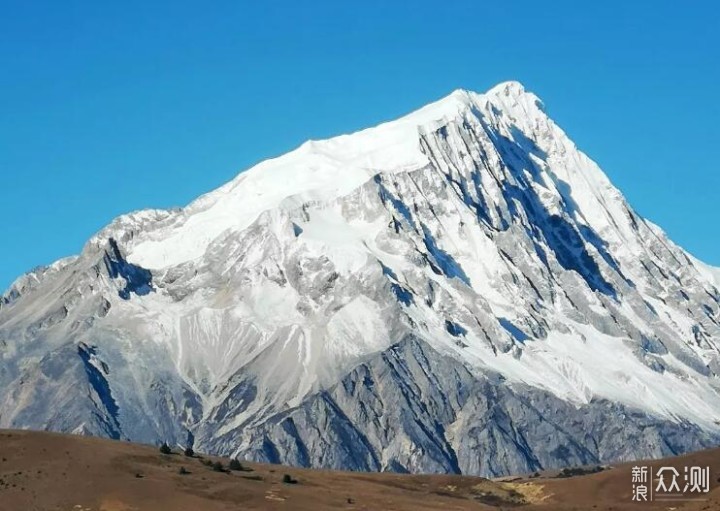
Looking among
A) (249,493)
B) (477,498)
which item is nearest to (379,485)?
(477,498)

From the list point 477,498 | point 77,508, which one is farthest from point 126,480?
point 477,498

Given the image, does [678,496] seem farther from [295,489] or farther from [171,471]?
[171,471]

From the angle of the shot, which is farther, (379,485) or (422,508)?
(379,485)

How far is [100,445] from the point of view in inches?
6934

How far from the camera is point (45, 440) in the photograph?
17175cm

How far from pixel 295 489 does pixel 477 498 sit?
24973 mm

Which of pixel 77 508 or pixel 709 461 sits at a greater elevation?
pixel 709 461

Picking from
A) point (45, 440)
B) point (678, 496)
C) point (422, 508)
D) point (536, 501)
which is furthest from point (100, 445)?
point (678, 496)

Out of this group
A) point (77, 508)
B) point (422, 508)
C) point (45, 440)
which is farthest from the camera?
point (45, 440)

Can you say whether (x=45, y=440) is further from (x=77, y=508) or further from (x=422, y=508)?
(x=422, y=508)

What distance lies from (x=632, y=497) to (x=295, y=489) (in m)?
37.8

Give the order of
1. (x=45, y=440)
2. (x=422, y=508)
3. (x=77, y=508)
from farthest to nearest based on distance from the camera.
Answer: (x=45, y=440) < (x=422, y=508) < (x=77, y=508)

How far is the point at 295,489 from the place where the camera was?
16750 cm

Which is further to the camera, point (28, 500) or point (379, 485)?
point (379, 485)
